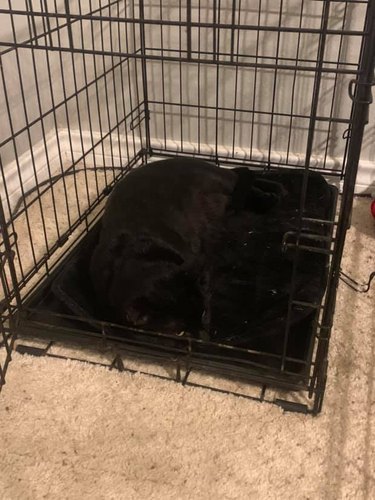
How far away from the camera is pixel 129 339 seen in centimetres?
124

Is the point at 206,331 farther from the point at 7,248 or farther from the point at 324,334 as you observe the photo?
the point at 7,248

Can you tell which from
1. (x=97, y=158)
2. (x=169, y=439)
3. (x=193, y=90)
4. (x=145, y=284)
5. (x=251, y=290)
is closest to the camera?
(x=169, y=439)

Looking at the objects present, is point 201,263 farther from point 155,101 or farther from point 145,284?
point 155,101

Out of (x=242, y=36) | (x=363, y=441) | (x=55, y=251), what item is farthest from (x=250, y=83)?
(x=363, y=441)

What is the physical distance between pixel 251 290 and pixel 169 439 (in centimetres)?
42

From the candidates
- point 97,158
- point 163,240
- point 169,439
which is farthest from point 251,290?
point 97,158

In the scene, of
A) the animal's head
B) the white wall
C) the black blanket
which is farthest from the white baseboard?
the animal's head

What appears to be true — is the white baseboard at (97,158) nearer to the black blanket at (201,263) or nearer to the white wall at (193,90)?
the white wall at (193,90)

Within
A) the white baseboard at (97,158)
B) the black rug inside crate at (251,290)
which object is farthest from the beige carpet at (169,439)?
the white baseboard at (97,158)

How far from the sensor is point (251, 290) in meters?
1.37

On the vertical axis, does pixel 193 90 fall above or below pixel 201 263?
above

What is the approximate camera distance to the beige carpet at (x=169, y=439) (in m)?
1.03

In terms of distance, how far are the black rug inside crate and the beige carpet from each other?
102 mm

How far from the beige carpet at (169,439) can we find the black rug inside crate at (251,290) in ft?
0.33
